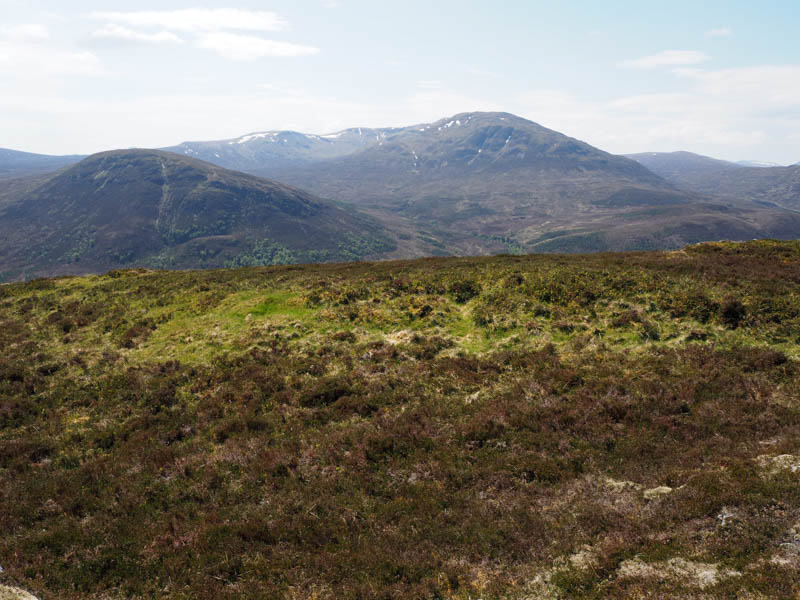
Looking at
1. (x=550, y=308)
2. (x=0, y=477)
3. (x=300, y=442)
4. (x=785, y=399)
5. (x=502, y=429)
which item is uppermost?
(x=550, y=308)

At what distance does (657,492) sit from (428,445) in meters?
6.56

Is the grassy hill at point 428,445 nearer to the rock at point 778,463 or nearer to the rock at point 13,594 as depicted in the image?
the rock at point 778,463

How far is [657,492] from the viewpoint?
10164mm

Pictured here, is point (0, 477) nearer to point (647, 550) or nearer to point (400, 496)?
point (400, 496)

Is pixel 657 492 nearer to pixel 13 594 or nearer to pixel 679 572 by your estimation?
pixel 679 572

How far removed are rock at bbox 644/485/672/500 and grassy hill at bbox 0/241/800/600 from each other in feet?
0.26

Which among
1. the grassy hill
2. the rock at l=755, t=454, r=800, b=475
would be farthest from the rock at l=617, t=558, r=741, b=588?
the rock at l=755, t=454, r=800, b=475

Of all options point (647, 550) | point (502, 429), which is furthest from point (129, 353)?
point (647, 550)

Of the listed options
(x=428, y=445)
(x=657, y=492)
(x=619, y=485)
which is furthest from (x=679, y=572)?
(x=428, y=445)

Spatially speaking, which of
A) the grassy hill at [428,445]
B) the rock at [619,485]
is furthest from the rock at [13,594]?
the rock at [619,485]

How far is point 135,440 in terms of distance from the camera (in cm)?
1531

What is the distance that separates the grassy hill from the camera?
8.77 metres

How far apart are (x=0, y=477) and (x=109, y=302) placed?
2291 centimetres

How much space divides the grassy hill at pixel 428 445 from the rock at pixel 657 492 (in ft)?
0.26
